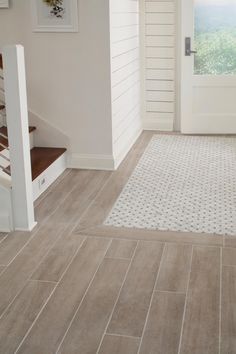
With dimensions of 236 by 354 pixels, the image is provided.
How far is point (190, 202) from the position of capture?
3.86m

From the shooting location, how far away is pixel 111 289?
2.65m

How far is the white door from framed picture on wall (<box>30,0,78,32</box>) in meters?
1.67

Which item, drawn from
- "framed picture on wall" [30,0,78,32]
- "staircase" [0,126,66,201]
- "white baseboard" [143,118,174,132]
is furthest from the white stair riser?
"white baseboard" [143,118,174,132]

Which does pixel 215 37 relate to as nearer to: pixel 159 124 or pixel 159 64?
pixel 159 64

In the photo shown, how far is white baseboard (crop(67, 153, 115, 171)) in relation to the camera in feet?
15.4

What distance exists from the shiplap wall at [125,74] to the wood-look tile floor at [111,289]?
1.39 metres

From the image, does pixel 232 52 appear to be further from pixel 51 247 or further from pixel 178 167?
pixel 51 247

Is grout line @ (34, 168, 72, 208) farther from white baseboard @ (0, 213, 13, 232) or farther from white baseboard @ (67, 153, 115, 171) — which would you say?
white baseboard @ (0, 213, 13, 232)

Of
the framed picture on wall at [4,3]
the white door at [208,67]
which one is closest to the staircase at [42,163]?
the framed picture on wall at [4,3]

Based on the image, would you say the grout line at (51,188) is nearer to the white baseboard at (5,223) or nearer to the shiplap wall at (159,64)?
the white baseboard at (5,223)

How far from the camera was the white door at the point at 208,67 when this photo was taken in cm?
559

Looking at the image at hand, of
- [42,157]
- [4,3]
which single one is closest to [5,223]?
[42,157]

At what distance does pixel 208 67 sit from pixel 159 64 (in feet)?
1.90

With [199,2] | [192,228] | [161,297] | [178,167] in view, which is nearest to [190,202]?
[192,228]
